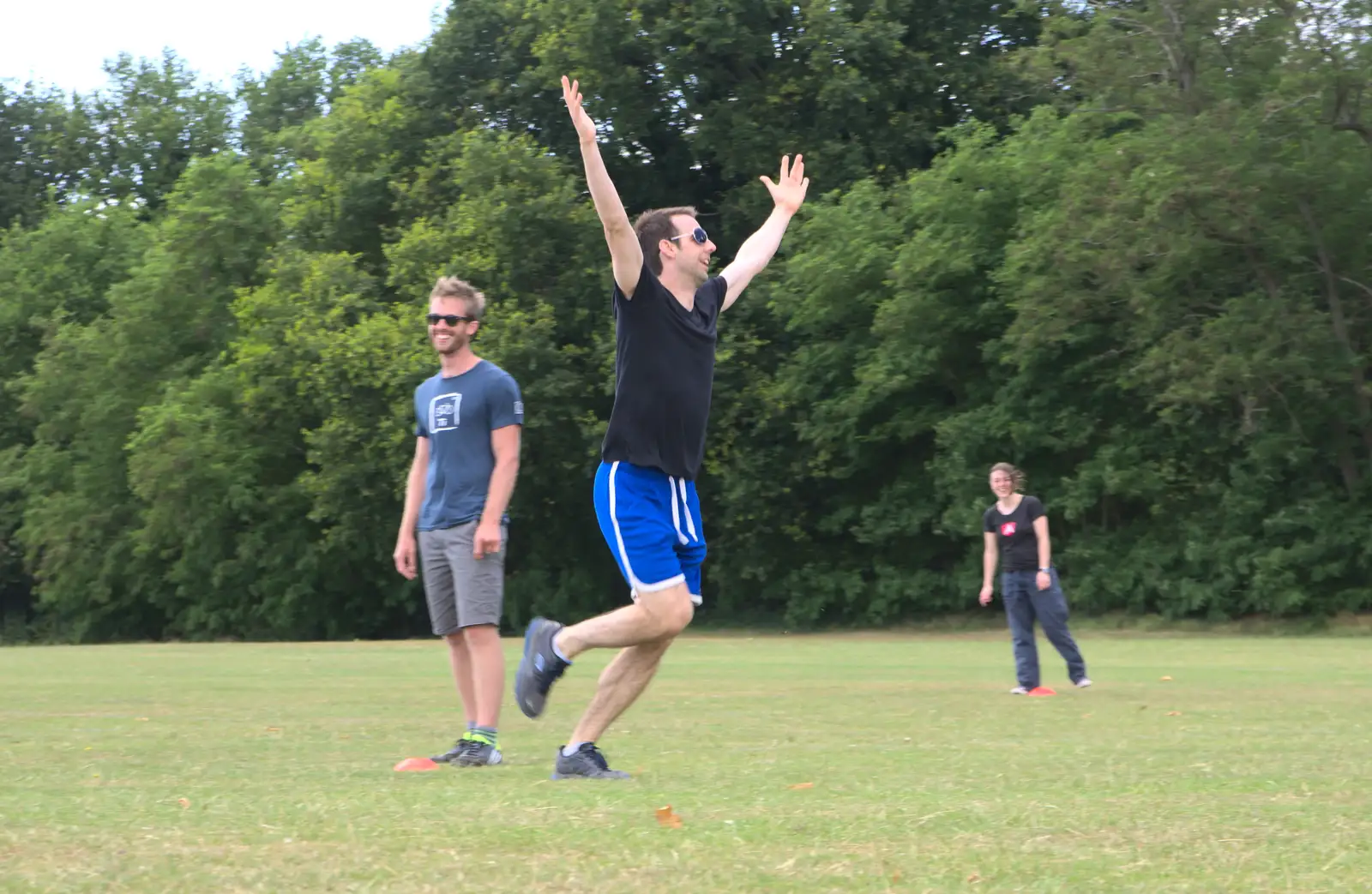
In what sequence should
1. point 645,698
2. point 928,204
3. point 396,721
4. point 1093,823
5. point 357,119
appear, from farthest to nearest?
1. point 357,119
2. point 928,204
3. point 645,698
4. point 396,721
5. point 1093,823

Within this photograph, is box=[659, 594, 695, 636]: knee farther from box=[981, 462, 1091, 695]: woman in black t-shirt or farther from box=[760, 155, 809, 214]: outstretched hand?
box=[981, 462, 1091, 695]: woman in black t-shirt

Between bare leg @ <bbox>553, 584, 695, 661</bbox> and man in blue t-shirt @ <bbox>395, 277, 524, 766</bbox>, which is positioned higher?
man in blue t-shirt @ <bbox>395, 277, 524, 766</bbox>

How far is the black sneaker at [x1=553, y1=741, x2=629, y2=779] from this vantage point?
23.2ft

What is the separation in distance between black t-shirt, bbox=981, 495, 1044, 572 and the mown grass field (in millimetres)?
1178

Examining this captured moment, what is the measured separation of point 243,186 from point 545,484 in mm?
13129

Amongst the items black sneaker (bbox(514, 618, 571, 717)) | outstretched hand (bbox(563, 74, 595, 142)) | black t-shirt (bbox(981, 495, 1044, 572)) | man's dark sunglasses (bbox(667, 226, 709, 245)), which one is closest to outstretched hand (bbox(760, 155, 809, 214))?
man's dark sunglasses (bbox(667, 226, 709, 245))

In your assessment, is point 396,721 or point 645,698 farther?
point 645,698

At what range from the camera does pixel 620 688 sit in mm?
7121

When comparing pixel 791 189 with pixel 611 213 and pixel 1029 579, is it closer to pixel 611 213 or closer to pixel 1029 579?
pixel 611 213

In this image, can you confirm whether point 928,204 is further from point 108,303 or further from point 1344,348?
point 108,303

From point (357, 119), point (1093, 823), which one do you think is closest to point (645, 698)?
point (1093, 823)

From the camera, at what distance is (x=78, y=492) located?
4669 centimetres

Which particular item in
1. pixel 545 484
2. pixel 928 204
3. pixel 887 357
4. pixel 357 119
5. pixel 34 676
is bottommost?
pixel 34 676

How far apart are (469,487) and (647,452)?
155 cm
